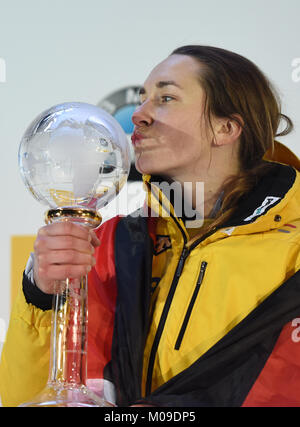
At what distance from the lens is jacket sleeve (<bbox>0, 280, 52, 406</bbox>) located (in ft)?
2.44

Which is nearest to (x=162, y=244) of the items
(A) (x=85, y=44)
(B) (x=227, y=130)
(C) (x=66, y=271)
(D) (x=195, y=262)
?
(D) (x=195, y=262)

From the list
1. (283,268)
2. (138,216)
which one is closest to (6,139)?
(138,216)

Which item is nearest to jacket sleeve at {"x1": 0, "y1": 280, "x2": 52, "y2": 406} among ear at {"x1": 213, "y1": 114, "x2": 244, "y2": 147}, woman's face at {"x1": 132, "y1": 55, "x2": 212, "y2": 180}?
woman's face at {"x1": 132, "y1": 55, "x2": 212, "y2": 180}

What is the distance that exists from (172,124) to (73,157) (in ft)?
1.09

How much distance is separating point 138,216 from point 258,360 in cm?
31

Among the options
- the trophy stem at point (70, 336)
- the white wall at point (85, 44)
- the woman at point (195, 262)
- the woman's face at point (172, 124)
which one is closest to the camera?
the trophy stem at point (70, 336)

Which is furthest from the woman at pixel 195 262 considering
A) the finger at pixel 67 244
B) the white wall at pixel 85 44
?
the white wall at pixel 85 44

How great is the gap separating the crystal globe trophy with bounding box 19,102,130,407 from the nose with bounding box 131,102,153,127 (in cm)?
28

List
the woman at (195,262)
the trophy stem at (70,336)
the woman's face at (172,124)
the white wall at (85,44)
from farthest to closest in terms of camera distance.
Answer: the white wall at (85,44)
the woman's face at (172,124)
the woman at (195,262)
the trophy stem at (70,336)

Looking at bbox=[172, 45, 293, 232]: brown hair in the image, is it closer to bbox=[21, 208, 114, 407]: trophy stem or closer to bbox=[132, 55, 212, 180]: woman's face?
bbox=[132, 55, 212, 180]: woman's face

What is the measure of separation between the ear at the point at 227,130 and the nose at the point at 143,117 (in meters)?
0.12

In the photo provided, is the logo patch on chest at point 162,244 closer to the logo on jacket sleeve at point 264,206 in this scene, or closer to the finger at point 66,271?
the logo on jacket sleeve at point 264,206

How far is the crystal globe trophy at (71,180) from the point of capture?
57 centimetres
